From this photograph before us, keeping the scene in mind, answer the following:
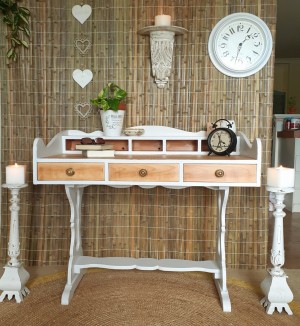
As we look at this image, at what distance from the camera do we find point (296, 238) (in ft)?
11.0

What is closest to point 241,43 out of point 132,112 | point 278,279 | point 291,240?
point 132,112

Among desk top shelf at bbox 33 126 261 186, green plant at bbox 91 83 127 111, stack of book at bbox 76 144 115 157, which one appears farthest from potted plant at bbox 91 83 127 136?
desk top shelf at bbox 33 126 261 186

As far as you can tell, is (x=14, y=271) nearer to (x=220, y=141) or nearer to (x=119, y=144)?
(x=119, y=144)

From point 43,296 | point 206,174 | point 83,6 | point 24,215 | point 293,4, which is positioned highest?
point 293,4

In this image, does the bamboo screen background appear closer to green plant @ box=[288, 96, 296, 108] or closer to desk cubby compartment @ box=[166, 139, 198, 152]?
desk cubby compartment @ box=[166, 139, 198, 152]

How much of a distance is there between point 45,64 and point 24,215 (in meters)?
0.96

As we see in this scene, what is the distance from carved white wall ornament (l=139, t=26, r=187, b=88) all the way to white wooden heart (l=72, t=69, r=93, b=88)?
1.32 feet

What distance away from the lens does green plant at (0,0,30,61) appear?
2287 millimetres

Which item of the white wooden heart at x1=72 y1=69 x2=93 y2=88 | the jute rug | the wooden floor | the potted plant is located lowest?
the jute rug

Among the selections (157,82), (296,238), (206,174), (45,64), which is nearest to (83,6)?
(45,64)

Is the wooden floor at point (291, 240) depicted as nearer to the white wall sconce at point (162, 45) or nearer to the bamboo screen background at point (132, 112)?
the bamboo screen background at point (132, 112)

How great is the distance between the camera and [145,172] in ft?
6.31

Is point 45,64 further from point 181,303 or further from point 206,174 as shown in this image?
point 181,303

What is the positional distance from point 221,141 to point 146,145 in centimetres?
48
